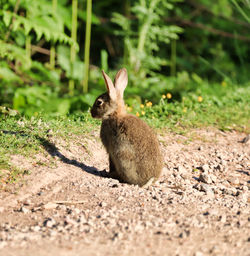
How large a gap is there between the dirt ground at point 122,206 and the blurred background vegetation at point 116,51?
64.5 inches

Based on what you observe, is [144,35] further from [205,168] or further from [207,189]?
[207,189]

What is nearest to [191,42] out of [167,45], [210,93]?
[167,45]

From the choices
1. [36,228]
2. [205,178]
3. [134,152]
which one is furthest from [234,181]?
[36,228]

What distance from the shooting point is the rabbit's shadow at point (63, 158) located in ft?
16.1

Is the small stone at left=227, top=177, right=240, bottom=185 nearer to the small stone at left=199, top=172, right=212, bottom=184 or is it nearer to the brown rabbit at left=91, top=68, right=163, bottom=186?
the small stone at left=199, top=172, right=212, bottom=184

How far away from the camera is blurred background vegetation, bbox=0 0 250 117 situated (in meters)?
7.42

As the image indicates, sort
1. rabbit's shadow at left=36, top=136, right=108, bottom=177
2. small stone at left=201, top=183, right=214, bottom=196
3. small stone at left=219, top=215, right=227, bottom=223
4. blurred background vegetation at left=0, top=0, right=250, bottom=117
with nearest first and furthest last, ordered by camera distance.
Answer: small stone at left=219, top=215, right=227, bottom=223
small stone at left=201, top=183, right=214, bottom=196
rabbit's shadow at left=36, top=136, right=108, bottom=177
blurred background vegetation at left=0, top=0, right=250, bottom=117

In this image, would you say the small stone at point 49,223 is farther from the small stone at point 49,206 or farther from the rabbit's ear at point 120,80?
the rabbit's ear at point 120,80

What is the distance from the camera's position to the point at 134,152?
15.3 feet

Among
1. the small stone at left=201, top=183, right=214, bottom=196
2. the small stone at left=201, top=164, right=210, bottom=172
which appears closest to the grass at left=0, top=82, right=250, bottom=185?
the small stone at left=201, top=164, right=210, bottom=172

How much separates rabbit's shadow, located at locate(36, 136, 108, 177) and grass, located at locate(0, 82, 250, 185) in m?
0.04

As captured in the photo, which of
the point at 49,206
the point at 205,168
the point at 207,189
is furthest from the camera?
the point at 205,168

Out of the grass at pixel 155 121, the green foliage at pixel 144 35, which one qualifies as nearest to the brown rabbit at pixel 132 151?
the grass at pixel 155 121

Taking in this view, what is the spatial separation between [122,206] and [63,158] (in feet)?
3.99
